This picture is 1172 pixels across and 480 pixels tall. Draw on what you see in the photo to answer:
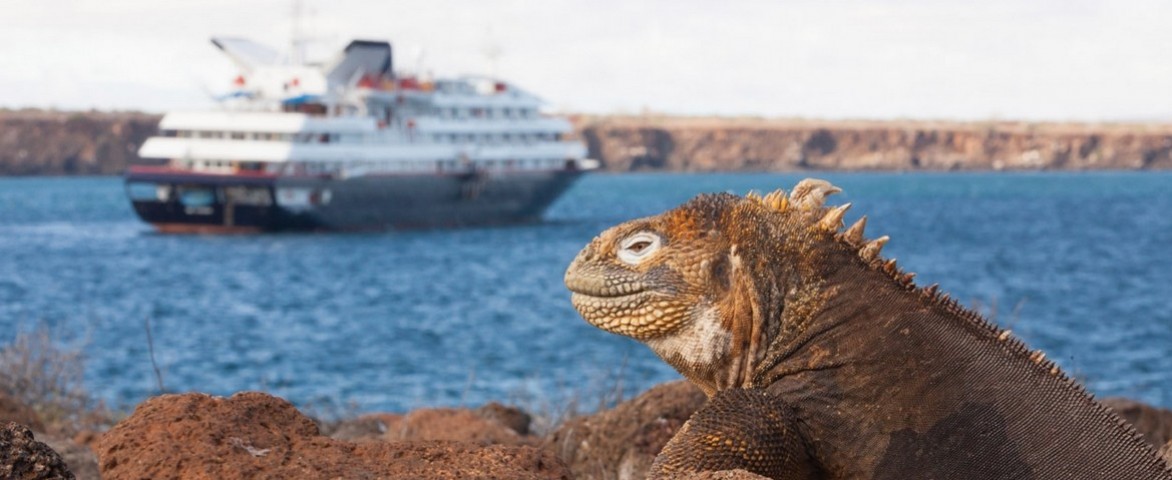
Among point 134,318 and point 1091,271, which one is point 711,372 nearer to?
point 134,318

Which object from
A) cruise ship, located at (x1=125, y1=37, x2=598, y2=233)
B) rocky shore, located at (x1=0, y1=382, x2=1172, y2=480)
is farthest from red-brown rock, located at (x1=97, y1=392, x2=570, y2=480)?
cruise ship, located at (x1=125, y1=37, x2=598, y2=233)

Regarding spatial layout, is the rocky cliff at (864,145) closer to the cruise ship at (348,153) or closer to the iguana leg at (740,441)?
the cruise ship at (348,153)

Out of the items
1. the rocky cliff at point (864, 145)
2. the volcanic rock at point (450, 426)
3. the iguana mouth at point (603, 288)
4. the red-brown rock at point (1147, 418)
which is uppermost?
the iguana mouth at point (603, 288)

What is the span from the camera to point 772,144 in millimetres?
134750

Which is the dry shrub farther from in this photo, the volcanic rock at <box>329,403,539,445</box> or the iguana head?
the iguana head

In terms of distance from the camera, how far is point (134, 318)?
33.3 m

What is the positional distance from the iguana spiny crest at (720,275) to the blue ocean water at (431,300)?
4.93ft

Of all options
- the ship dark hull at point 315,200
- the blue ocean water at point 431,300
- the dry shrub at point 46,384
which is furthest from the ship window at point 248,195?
the dry shrub at point 46,384

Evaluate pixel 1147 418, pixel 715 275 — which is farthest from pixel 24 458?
pixel 1147 418

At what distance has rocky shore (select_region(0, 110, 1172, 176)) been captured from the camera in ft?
382

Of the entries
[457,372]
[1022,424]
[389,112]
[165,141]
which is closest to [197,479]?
[1022,424]

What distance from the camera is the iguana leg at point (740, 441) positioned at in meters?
3.06

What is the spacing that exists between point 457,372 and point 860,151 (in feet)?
393

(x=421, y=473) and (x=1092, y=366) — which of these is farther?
(x=1092, y=366)
